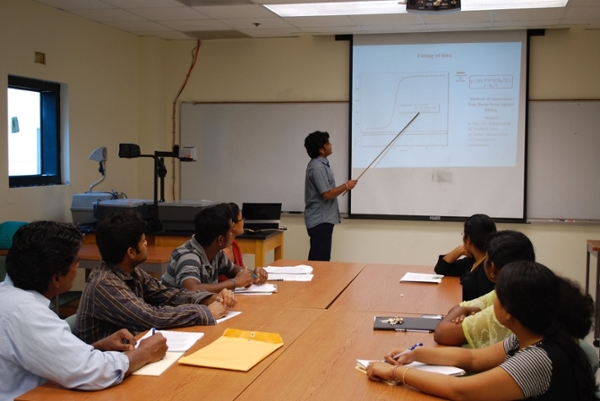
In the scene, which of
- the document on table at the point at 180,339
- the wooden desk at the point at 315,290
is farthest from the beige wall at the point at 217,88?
the document on table at the point at 180,339

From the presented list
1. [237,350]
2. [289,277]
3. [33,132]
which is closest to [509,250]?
[237,350]

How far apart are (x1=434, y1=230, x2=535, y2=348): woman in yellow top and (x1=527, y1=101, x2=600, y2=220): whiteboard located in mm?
3745

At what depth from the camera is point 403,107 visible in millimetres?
6316

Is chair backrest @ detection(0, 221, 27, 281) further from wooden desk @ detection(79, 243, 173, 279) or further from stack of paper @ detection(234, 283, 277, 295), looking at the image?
stack of paper @ detection(234, 283, 277, 295)

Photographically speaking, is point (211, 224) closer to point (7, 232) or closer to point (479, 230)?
point (479, 230)

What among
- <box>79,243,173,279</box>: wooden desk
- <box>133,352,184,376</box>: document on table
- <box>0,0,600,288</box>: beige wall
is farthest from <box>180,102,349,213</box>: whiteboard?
<box>133,352,184,376</box>: document on table

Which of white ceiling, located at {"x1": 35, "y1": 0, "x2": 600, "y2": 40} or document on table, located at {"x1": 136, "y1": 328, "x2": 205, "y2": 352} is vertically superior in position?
white ceiling, located at {"x1": 35, "y1": 0, "x2": 600, "y2": 40}

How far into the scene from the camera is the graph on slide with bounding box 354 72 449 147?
6254 mm

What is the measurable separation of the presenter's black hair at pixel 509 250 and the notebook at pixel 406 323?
0.36m

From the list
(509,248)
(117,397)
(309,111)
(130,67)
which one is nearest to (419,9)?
(509,248)

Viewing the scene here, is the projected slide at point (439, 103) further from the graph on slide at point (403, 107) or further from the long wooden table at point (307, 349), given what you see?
the long wooden table at point (307, 349)

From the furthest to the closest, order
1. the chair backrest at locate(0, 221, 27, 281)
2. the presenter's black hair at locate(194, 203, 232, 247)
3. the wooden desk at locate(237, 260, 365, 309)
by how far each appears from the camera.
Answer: the chair backrest at locate(0, 221, 27, 281) < the presenter's black hair at locate(194, 203, 232, 247) < the wooden desk at locate(237, 260, 365, 309)

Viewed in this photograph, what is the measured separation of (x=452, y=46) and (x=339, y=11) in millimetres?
1371

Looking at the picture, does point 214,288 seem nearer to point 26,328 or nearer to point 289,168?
point 26,328
